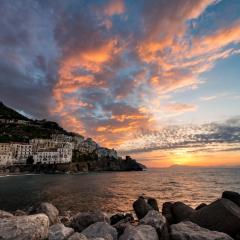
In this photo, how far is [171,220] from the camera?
21578 mm

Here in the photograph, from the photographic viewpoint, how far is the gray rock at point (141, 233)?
12477mm

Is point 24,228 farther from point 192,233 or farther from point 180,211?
point 180,211

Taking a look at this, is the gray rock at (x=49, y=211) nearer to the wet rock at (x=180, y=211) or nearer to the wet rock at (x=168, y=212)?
the wet rock at (x=168, y=212)

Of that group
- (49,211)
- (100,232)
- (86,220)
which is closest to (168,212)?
(86,220)

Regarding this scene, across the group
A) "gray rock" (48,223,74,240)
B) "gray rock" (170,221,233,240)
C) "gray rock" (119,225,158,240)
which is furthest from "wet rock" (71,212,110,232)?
"gray rock" (170,221,233,240)

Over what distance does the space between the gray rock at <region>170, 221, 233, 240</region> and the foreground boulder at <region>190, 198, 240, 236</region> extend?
2006 millimetres

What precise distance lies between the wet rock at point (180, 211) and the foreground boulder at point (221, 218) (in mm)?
3769

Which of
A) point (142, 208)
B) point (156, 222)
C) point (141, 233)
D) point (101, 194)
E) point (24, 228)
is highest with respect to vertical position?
point (101, 194)

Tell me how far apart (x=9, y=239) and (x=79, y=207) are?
2955 centimetres

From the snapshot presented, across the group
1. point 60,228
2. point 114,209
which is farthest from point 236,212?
point 114,209

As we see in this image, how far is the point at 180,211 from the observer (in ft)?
69.5

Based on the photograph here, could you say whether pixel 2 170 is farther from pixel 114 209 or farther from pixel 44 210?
pixel 44 210

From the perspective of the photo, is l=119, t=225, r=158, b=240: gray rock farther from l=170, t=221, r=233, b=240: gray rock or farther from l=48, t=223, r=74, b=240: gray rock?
l=48, t=223, r=74, b=240: gray rock

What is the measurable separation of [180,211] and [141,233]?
9274 mm
